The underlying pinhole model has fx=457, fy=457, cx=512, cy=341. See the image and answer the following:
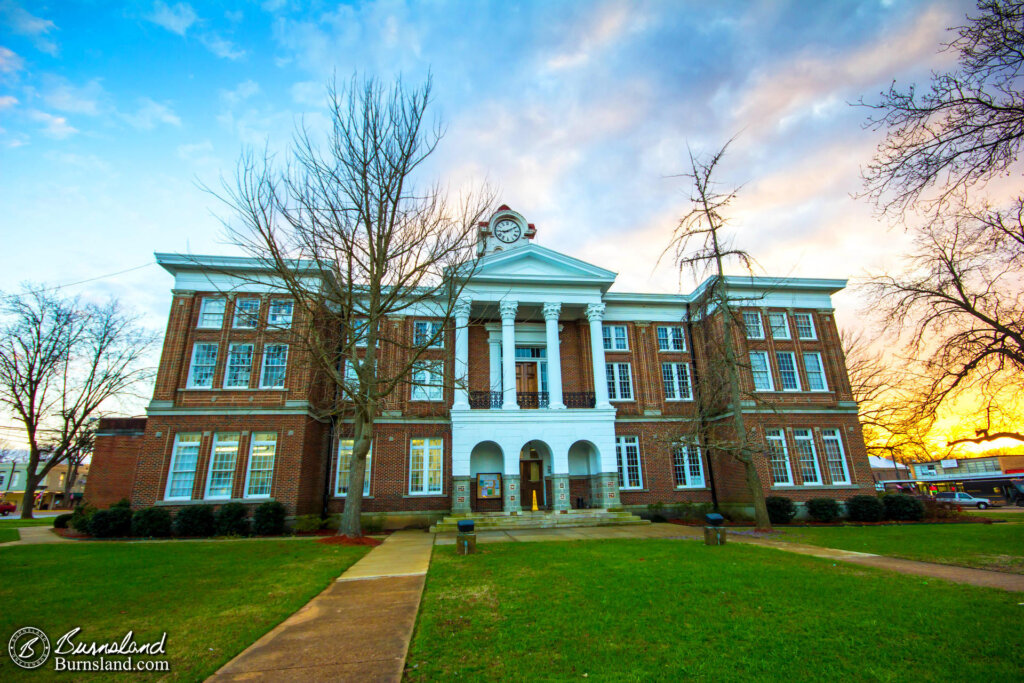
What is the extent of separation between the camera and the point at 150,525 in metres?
17.3

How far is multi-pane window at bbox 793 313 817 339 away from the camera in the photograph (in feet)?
82.2

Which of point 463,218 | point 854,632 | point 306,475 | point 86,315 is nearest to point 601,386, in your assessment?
point 463,218

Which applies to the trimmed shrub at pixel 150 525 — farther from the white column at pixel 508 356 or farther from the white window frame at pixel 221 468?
the white column at pixel 508 356

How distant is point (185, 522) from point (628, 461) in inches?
763

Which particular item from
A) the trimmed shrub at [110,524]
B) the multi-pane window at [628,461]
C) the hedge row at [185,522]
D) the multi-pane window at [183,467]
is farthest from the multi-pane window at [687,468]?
the trimmed shrub at [110,524]

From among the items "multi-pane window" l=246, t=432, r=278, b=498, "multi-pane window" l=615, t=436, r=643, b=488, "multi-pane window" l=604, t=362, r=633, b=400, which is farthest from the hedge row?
"multi-pane window" l=604, t=362, r=633, b=400

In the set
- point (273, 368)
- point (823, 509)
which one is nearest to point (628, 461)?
point (823, 509)

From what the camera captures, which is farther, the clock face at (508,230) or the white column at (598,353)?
the clock face at (508,230)

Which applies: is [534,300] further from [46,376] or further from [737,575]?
[46,376]

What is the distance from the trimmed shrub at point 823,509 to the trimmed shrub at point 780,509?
3.97 feet

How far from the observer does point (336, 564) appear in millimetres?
10539

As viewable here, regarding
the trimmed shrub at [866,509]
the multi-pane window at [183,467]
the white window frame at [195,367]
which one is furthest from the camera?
the trimmed shrub at [866,509]

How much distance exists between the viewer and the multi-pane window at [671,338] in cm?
2539

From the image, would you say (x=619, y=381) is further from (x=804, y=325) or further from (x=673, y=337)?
(x=804, y=325)
